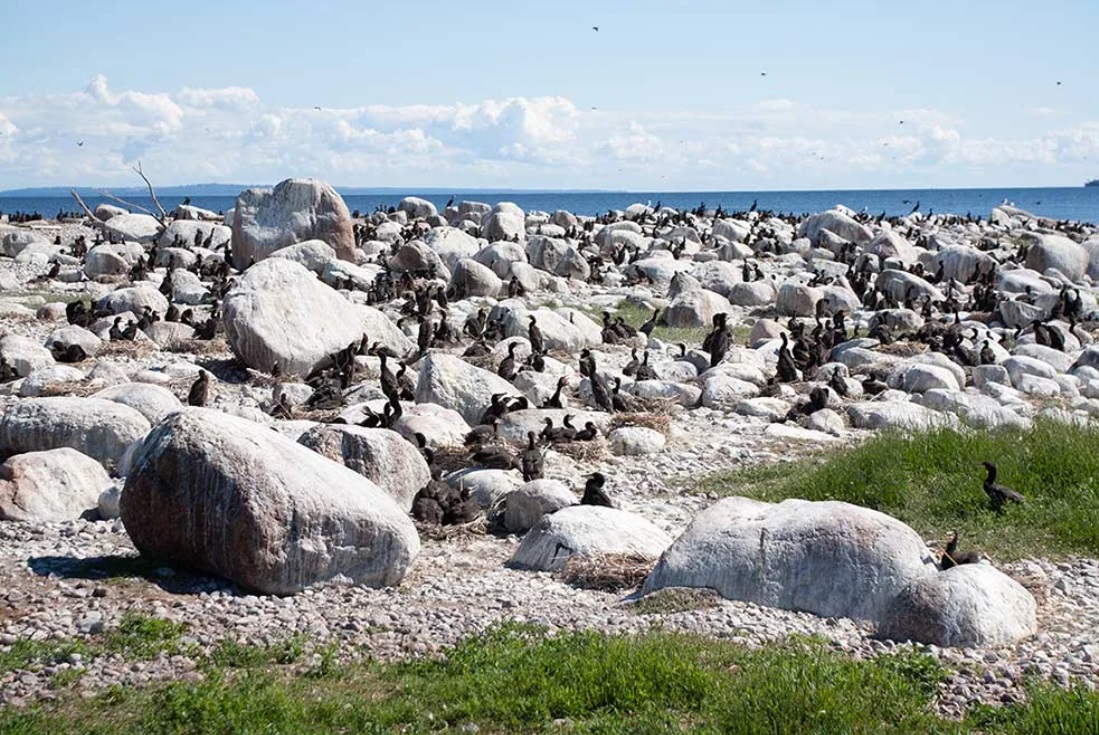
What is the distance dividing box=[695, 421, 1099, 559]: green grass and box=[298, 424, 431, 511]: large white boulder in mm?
3775

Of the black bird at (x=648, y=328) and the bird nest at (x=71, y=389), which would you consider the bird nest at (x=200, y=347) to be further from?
the black bird at (x=648, y=328)

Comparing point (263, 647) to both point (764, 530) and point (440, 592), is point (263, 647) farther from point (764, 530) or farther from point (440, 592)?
point (764, 530)

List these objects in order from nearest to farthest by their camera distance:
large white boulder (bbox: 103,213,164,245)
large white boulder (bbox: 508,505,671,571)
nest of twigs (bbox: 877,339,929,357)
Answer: large white boulder (bbox: 508,505,671,571) < nest of twigs (bbox: 877,339,929,357) < large white boulder (bbox: 103,213,164,245)

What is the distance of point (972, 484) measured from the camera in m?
13.4

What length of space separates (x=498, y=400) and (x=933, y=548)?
7349mm

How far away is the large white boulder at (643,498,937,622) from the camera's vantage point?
32.4 feet

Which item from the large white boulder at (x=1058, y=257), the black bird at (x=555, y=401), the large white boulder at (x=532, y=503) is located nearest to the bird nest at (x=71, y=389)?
the black bird at (x=555, y=401)

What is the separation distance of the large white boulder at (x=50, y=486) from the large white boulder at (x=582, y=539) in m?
4.65

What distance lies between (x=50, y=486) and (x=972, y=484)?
9.81 m

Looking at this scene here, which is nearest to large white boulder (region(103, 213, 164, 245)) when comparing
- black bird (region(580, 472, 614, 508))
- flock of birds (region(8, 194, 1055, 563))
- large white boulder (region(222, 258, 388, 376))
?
flock of birds (region(8, 194, 1055, 563))

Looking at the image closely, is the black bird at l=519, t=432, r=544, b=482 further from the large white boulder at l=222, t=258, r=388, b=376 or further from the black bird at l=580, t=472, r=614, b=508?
the large white boulder at l=222, t=258, r=388, b=376

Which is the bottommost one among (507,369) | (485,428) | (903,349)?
(903,349)

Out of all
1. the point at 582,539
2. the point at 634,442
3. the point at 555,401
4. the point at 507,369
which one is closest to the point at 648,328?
the point at 507,369

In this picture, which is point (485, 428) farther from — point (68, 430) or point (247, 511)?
point (247, 511)
